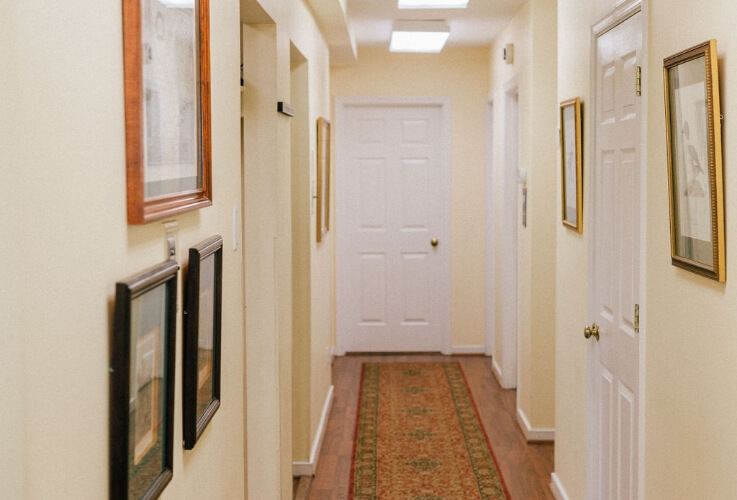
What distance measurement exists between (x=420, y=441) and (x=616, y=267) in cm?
226

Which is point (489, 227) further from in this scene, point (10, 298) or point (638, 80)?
point (10, 298)

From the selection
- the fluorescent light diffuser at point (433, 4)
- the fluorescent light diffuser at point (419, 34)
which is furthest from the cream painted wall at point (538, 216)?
the fluorescent light diffuser at point (419, 34)

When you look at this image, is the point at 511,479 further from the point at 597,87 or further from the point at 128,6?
the point at 128,6

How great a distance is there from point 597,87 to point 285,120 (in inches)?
47.4

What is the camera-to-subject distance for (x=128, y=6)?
4.20 feet

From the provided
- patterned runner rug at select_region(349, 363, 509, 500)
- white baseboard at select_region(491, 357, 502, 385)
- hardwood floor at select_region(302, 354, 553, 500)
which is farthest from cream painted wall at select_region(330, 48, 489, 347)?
patterned runner rug at select_region(349, 363, 509, 500)

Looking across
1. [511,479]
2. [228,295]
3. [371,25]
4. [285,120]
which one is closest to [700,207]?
[228,295]

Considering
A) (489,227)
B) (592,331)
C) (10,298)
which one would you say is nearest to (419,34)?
(489,227)

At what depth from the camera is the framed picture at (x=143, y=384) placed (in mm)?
1211

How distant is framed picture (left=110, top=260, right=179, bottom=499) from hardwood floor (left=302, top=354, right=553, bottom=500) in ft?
8.46

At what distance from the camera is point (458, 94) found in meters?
6.86

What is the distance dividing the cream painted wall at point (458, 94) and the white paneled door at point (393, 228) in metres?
0.10

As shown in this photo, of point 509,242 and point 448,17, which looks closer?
point 448,17

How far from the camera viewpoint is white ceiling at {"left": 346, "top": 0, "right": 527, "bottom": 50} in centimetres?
500
